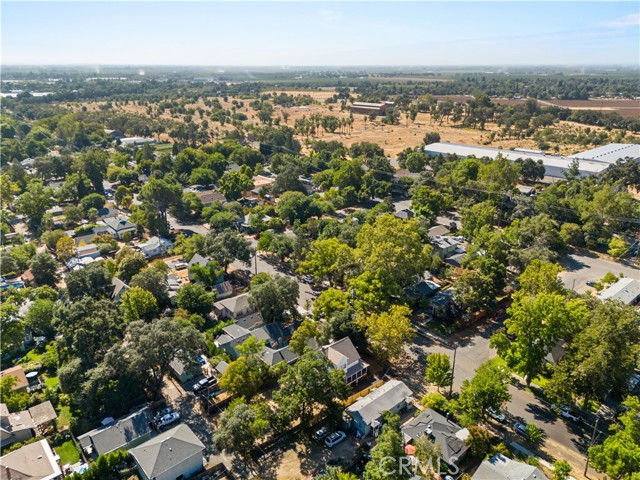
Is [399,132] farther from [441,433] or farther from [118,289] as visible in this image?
[441,433]

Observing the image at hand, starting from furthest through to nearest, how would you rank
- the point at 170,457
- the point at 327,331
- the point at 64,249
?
the point at 64,249 → the point at 327,331 → the point at 170,457

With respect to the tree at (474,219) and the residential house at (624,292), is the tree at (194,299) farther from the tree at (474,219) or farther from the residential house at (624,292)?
the residential house at (624,292)

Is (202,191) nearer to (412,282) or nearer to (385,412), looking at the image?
(412,282)

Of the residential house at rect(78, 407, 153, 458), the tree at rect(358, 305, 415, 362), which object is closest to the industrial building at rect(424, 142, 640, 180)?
the tree at rect(358, 305, 415, 362)

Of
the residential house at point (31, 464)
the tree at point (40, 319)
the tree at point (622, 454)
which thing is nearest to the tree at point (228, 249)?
the tree at point (40, 319)

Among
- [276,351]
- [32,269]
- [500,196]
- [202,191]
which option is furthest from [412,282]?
[202,191]

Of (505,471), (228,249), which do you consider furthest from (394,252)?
(228,249)
